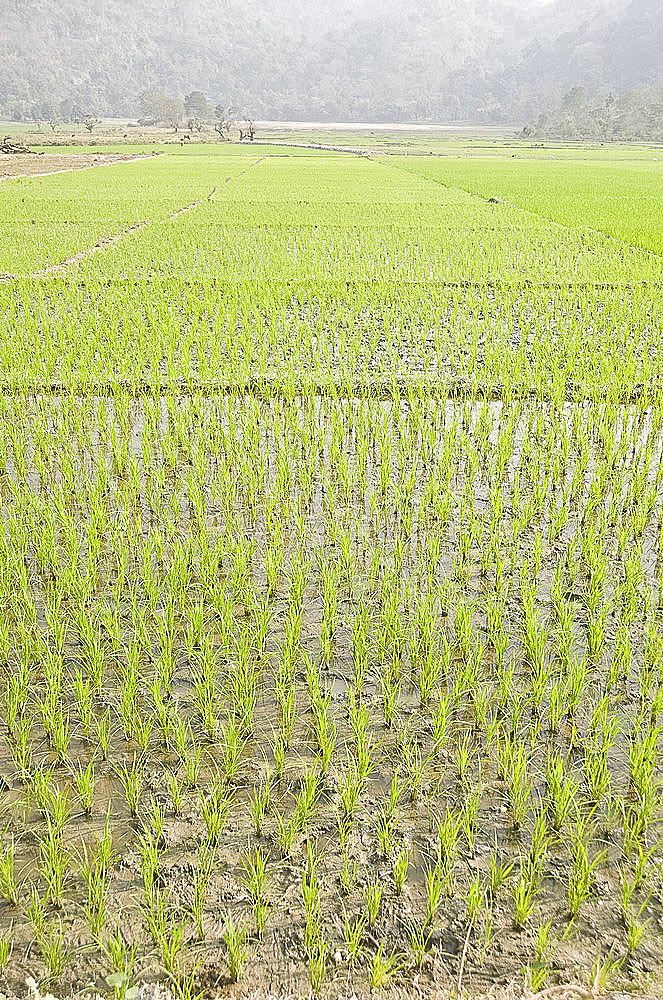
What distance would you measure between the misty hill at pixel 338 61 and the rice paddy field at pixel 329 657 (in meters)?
112

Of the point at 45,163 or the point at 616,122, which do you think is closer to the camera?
the point at 45,163

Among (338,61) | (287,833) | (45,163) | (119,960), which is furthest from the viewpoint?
(338,61)

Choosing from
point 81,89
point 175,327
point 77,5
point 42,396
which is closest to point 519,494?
point 42,396

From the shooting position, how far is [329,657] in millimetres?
2871

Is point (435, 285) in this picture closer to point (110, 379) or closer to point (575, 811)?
point (110, 379)

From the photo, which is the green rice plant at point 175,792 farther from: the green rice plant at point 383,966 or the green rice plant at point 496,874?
the green rice plant at point 496,874

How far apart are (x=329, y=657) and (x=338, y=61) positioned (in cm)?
18796

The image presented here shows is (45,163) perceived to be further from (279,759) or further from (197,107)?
(197,107)

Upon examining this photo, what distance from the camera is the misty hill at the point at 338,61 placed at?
400 ft

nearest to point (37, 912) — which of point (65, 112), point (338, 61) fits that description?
point (65, 112)

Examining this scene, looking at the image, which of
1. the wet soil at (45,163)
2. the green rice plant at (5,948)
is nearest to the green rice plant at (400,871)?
the green rice plant at (5,948)

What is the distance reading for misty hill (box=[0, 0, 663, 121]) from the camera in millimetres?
121875

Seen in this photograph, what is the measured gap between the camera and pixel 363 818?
7.14 ft

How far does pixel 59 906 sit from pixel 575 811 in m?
1.31
